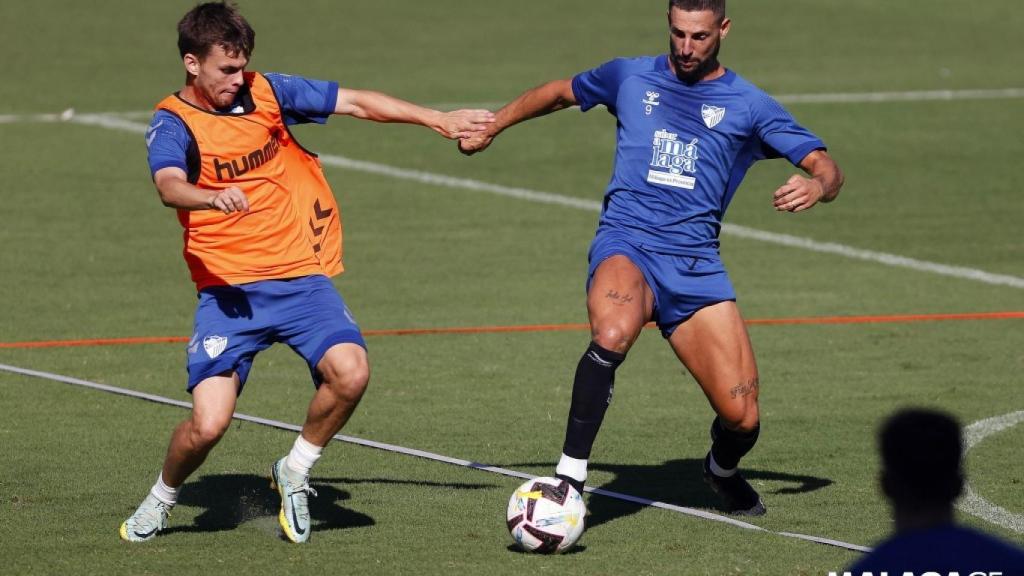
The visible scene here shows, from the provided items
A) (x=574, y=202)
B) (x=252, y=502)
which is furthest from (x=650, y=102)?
(x=574, y=202)

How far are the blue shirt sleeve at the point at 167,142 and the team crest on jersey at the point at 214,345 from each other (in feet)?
2.54

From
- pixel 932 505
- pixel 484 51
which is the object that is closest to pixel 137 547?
pixel 932 505

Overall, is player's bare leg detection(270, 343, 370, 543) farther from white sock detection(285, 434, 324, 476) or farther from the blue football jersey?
the blue football jersey

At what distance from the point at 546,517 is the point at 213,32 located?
2618 millimetres

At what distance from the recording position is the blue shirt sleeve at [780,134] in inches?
333

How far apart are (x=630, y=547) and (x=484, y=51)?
69.0ft

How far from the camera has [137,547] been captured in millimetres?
7816

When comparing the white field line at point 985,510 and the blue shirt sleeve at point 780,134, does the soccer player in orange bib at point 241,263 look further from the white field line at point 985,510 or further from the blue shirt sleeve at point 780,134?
the white field line at point 985,510

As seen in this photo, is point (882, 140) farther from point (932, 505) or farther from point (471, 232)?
point (932, 505)

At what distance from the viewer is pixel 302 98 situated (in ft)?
27.6

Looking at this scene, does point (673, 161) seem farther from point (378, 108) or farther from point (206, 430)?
point (206, 430)

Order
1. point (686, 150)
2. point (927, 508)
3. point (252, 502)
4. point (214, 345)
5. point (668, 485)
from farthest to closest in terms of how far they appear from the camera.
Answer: point (668, 485), point (252, 502), point (686, 150), point (214, 345), point (927, 508)

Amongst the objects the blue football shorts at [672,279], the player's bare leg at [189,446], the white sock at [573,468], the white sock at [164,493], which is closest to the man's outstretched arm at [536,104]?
the blue football shorts at [672,279]

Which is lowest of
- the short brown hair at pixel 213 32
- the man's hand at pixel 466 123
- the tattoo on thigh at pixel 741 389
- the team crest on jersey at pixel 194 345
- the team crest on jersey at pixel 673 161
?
the tattoo on thigh at pixel 741 389
